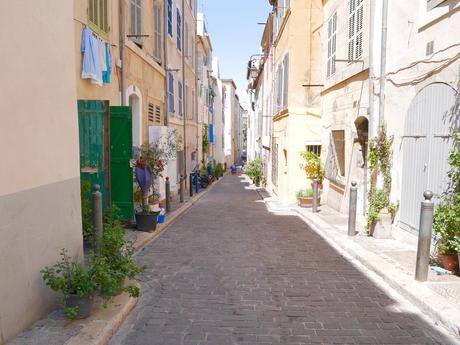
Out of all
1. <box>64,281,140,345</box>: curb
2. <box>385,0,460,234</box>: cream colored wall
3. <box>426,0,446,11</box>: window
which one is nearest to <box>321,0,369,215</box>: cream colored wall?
<box>385,0,460,234</box>: cream colored wall

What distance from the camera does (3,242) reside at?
3.21 m

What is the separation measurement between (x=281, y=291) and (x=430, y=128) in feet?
12.3

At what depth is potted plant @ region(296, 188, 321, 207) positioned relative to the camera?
43.5 feet

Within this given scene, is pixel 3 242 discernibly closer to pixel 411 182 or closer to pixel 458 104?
pixel 458 104

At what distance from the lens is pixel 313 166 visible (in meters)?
13.7

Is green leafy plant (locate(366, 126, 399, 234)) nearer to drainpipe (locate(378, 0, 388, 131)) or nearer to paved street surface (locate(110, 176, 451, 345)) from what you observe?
drainpipe (locate(378, 0, 388, 131))

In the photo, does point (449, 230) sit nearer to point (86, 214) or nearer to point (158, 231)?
point (86, 214)

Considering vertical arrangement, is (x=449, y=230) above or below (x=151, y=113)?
below

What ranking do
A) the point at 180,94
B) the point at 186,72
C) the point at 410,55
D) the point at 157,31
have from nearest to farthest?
the point at 410,55 < the point at 157,31 < the point at 180,94 < the point at 186,72

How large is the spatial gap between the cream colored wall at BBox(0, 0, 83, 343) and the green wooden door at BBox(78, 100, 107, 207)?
2183 millimetres

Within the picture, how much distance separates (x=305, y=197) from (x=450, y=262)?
312 inches

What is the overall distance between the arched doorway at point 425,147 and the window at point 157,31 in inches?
323

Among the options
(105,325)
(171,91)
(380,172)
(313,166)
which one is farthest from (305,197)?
(105,325)

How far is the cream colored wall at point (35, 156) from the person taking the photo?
3254mm
